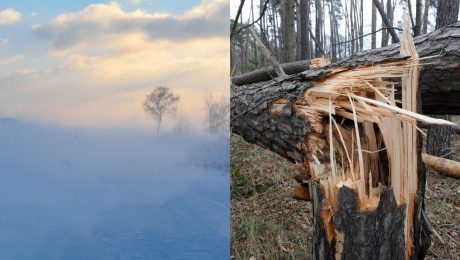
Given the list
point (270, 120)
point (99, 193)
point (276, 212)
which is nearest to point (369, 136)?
point (270, 120)

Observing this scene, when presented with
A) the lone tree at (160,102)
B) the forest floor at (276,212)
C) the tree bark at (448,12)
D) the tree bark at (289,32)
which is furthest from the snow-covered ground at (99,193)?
the tree bark at (289,32)

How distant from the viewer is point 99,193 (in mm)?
1714

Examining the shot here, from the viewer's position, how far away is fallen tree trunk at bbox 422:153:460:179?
3.59m

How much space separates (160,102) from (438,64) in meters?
1.24

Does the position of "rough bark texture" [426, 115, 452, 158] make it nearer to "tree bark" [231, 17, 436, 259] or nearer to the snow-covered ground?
"tree bark" [231, 17, 436, 259]

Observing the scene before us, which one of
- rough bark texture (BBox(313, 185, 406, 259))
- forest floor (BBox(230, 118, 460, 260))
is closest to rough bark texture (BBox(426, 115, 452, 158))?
forest floor (BBox(230, 118, 460, 260))

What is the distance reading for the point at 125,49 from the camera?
5.51 feet

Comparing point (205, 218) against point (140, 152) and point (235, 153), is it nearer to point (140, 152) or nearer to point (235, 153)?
point (140, 152)

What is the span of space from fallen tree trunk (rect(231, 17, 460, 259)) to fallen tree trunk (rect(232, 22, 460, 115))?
0.81 feet

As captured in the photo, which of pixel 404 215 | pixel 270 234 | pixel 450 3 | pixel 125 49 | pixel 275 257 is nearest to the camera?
pixel 404 215

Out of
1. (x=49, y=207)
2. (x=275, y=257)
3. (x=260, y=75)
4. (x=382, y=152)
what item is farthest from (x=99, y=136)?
(x=260, y=75)

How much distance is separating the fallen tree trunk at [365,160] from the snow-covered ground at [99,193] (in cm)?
41

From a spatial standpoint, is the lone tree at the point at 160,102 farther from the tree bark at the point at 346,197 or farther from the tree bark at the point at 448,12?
the tree bark at the point at 448,12

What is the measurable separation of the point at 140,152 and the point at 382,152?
0.91 meters
